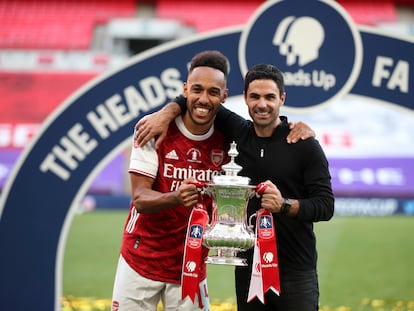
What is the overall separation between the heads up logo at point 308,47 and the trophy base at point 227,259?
1.72 metres

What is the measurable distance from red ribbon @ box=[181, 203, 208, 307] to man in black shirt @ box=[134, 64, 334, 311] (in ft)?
0.78

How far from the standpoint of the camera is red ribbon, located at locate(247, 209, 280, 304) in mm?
3143

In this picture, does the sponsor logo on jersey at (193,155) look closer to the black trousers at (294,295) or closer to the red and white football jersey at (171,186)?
the red and white football jersey at (171,186)

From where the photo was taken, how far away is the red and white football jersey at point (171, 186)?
3.47m

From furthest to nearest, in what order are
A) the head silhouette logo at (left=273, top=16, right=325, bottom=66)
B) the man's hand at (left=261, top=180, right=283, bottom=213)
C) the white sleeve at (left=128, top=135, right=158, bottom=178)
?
the head silhouette logo at (left=273, top=16, right=325, bottom=66), the white sleeve at (left=128, top=135, right=158, bottom=178), the man's hand at (left=261, top=180, right=283, bottom=213)

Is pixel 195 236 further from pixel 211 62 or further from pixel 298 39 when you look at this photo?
pixel 298 39

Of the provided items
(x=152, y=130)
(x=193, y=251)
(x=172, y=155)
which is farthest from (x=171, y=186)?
(x=193, y=251)

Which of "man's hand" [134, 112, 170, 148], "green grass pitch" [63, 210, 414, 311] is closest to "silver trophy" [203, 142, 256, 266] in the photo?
"man's hand" [134, 112, 170, 148]

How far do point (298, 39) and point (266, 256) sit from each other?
191 cm

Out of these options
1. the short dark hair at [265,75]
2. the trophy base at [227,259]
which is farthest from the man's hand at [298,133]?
the trophy base at [227,259]

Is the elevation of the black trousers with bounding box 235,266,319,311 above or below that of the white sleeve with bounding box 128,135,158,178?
below

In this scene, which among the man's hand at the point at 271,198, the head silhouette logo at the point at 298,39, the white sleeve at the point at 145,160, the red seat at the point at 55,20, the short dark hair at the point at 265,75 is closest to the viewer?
the man's hand at the point at 271,198

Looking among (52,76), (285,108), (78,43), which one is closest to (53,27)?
(78,43)

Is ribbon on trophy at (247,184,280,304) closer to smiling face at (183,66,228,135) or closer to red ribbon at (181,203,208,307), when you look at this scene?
red ribbon at (181,203,208,307)
